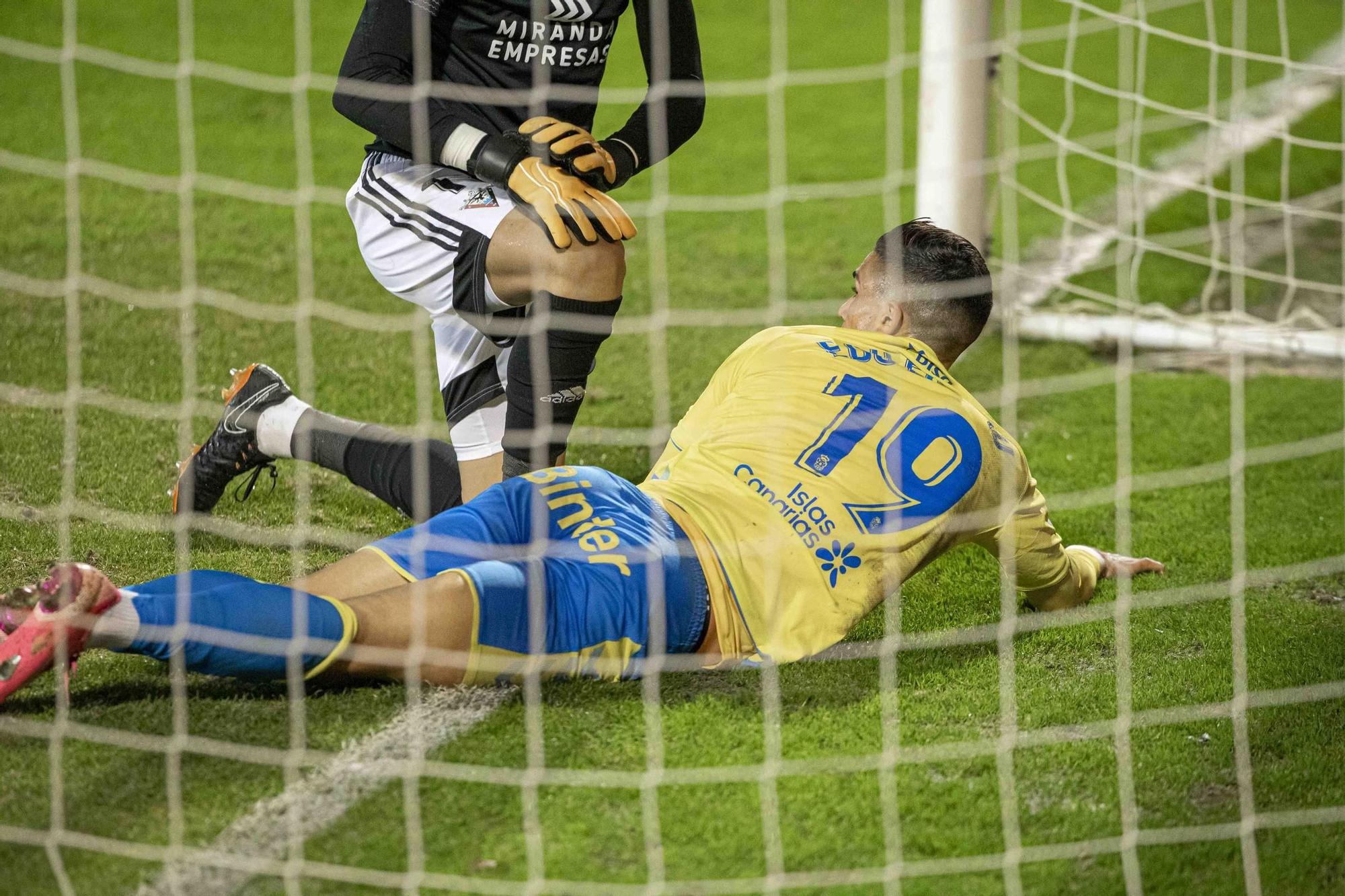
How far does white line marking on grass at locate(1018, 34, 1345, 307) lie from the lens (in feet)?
18.6

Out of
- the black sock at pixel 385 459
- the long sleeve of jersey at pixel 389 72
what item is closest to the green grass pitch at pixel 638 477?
the black sock at pixel 385 459

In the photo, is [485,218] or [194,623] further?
[485,218]

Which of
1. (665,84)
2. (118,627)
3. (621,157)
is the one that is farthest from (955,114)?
(118,627)

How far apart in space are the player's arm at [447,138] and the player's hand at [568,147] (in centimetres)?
2

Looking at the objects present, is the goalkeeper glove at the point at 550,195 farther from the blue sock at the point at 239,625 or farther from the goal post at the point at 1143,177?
the goal post at the point at 1143,177

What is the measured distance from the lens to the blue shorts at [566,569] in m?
2.47

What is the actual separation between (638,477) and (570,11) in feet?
4.05

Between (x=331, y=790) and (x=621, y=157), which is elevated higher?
(x=621, y=157)

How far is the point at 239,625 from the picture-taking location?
7.56 feet

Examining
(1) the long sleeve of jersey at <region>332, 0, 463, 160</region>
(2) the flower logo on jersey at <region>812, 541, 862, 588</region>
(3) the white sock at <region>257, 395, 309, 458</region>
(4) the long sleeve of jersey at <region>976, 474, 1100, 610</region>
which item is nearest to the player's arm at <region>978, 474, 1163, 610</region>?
(4) the long sleeve of jersey at <region>976, 474, 1100, 610</region>

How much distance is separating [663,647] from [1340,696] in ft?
4.43

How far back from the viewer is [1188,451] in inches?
164

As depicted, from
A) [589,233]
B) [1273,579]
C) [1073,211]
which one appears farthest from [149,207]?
[1273,579]

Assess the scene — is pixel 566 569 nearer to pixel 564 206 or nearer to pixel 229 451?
pixel 564 206
